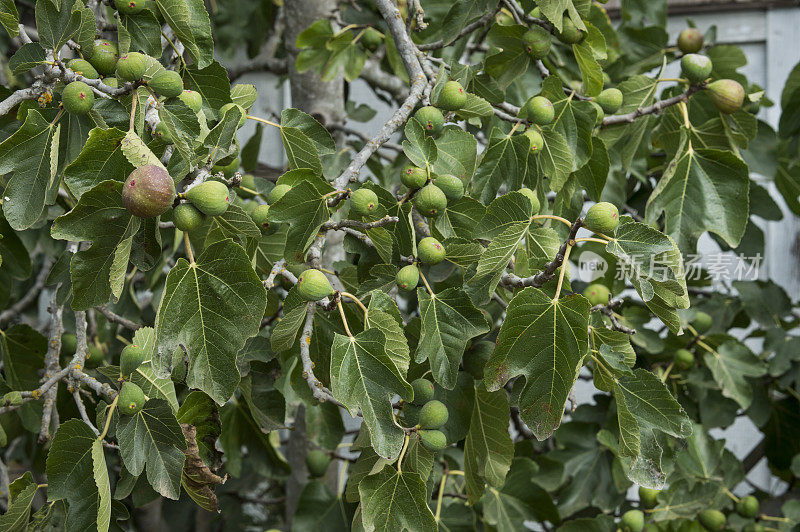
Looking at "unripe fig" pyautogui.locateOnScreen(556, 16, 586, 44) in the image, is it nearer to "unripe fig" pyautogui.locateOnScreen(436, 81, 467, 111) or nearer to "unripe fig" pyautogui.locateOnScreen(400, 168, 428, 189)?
"unripe fig" pyautogui.locateOnScreen(436, 81, 467, 111)

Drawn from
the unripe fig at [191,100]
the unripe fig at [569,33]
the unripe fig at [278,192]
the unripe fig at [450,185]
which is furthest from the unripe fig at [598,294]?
the unripe fig at [191,100]

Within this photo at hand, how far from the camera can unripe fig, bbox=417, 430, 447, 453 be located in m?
0.86

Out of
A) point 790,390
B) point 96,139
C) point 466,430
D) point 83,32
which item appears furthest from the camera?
point 790,390

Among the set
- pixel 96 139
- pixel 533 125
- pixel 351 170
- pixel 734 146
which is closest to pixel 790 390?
pixel 734 146

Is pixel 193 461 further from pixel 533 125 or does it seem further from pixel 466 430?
pixel 533 125

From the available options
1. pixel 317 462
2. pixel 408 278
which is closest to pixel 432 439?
pixel 408 278

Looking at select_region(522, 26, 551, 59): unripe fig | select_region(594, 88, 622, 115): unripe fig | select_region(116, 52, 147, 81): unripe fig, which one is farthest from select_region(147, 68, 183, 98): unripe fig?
select_region(594, 88, 622, 115): unripe fig

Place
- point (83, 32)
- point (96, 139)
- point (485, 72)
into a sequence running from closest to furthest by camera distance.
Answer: point (96, 139), point (83, 32), point (485, 72)

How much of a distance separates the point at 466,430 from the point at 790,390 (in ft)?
3.73

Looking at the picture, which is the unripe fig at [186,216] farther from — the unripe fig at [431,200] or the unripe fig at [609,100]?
the unripe fig at [609,100]

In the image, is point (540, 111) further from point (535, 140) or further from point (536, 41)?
point (536, 41)

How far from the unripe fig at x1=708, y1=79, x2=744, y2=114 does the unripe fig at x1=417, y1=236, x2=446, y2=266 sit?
0.60m

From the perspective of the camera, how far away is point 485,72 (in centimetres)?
118

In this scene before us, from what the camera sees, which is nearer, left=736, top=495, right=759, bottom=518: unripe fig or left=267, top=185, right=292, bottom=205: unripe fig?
left=267, top=185, right=292, bottom=205: unripe fig
